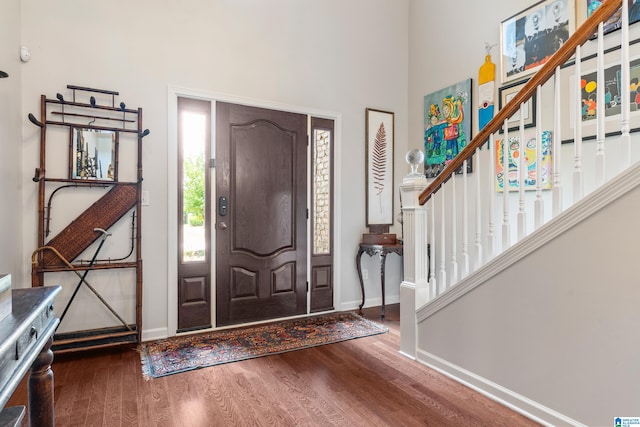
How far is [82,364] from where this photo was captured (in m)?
2.52

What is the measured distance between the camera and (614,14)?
223cm

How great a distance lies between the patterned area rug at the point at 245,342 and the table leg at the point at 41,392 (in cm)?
101

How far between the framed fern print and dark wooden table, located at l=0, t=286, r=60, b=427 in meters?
3.17

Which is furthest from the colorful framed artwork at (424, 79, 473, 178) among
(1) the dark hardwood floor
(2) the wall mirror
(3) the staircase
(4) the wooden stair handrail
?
(2) the wall mirror

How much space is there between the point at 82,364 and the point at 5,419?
1.84m

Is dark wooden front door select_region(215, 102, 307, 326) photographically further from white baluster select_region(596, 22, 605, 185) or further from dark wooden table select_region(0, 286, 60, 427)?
white baluster select_region(596, 22, 605, 185)

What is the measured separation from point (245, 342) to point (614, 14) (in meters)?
3.44

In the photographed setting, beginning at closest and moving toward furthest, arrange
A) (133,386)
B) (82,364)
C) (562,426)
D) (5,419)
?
1. (5,419)
2. (562,426)
3. (133,386)
4. (82,364)

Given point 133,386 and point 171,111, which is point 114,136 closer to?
point 171,111

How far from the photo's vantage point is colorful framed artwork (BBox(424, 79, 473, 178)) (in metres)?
3.57

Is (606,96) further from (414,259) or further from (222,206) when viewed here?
(222,206)

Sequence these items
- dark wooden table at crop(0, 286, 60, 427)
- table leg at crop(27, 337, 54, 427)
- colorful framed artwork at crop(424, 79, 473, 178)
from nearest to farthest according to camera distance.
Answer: dark wooden table at crop(0, 286, 60, 427) < table leg at crop(27, 337, 54, 427) < colorful framed artwork at crop(424, 79, 473, 178)

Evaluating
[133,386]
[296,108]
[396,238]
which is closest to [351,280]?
[396,238]

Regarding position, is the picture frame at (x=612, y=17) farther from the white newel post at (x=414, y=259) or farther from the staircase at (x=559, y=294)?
the white newel post at (x=414, y=259)
